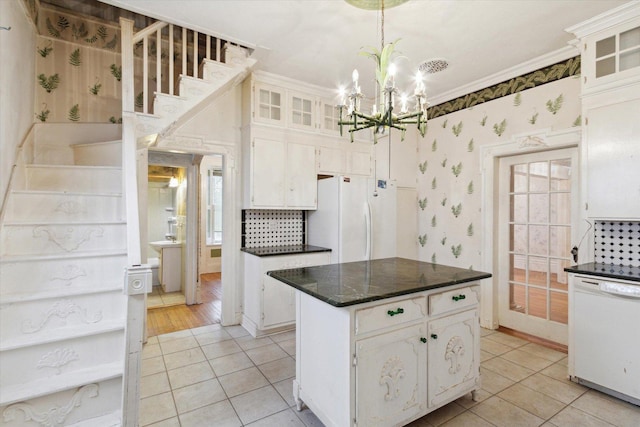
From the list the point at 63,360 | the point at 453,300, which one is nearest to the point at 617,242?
the point at 453,300

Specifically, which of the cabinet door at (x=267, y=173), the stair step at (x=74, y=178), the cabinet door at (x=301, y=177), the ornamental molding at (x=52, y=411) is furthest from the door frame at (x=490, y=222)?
the stair step at (x=74, y=178)

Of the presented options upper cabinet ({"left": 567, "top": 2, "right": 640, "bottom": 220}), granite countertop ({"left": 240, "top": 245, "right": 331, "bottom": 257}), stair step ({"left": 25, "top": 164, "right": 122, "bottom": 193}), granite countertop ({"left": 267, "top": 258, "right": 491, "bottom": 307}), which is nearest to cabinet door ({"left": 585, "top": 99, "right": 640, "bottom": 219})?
upper cabinet ({"left": 567, "top": 2, "right": 640, "bottom": 220})

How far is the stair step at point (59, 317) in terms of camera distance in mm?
1717

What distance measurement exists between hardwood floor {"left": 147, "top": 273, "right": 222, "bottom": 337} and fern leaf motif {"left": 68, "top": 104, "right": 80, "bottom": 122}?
2.60m

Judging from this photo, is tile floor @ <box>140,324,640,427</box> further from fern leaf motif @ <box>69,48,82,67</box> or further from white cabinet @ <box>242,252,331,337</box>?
fern leaf motif @ <box>69,48,82,67</box>

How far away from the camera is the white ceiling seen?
2377 millimetres

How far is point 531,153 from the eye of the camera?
11.1 ft

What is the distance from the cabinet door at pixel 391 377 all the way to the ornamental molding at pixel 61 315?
66.8 inches

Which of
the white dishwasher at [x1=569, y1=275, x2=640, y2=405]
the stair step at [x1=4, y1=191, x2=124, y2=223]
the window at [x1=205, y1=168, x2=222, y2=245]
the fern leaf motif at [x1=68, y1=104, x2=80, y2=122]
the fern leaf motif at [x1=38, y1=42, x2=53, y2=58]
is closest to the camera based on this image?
the white dishwasher at [x1=569, y1=275, x2=640, y2=405]

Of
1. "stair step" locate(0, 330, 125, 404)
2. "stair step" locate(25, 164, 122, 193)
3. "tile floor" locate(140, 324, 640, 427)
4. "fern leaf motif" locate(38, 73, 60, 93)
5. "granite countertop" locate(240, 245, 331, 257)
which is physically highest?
"fern leaf motif" locate(38, 73, 60, 93)

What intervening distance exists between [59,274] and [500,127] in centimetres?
441

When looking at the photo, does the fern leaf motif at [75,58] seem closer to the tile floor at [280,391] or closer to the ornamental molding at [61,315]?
the ornamental molding at [61,315]

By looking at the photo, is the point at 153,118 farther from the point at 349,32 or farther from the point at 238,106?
the point at 349,32

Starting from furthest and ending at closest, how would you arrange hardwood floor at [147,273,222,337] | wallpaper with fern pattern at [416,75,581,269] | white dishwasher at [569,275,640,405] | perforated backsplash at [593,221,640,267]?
1. hardwood floor at [147,273,222,337]
2. wallpaper with fern pattern at [416,75,581,269]
3. perforated backsplash at [593,221,640,267]
4. white dishwasher at [569,275,640,405]
